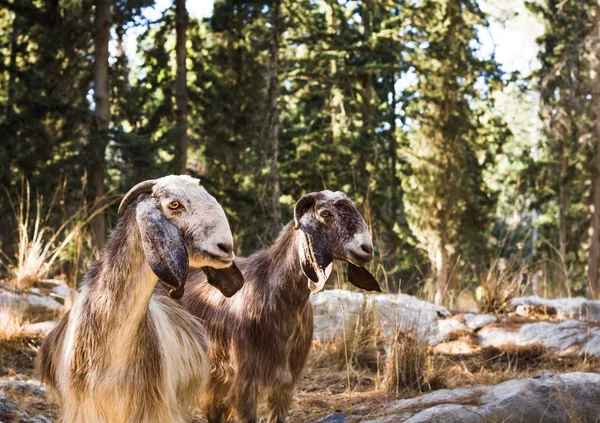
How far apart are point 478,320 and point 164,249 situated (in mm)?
5827

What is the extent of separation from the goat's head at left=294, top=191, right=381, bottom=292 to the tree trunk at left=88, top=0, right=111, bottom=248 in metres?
9.02

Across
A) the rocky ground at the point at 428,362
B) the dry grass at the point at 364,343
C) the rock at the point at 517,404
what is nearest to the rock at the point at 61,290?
the rocky ground at the point at 428,362

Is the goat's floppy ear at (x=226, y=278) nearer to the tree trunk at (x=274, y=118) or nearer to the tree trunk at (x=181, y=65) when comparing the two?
the tree trunk at (x=274, y=118)

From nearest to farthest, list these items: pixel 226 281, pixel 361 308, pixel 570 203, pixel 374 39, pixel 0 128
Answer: pixel 226 281 < pixel 361 308 < pixel 0 128 < pixel 374 39 < pixel 570 203

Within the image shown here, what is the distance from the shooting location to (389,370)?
5562 millimetres

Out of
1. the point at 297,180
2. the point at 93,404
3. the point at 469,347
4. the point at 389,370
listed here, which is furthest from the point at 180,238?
the point at 297,180

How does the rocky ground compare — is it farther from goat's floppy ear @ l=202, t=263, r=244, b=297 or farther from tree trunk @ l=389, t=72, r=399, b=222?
tree trunk @ l=389, t=72, r=399, b=222

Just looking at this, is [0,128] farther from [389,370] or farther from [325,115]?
[389,370]

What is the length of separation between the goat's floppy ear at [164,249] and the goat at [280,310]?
4.53 feet

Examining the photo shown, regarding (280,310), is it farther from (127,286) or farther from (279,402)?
(127,286)

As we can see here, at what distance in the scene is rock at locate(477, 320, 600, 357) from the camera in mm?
6922

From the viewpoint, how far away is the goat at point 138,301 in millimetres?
2992

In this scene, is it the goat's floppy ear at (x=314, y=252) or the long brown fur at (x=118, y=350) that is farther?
the goat's floppy ear at (x=314, y=252)

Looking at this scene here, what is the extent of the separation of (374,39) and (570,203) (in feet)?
30.8
